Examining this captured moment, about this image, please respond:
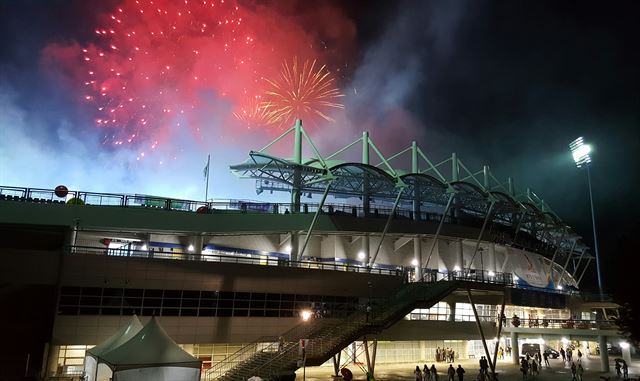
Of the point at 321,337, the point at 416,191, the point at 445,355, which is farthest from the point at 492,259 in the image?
the point at 321,337

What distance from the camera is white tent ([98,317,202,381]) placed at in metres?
22.0

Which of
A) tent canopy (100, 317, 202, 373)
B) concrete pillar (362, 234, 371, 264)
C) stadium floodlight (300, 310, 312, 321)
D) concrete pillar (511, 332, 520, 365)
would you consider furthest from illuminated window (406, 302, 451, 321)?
tent canopy (100, 317, 202, 373)

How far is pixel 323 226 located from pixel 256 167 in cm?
1019

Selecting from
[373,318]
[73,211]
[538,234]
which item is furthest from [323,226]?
[538,234]

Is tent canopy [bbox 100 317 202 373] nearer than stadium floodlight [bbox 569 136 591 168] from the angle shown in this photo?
Yes

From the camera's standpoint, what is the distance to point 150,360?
22.6m

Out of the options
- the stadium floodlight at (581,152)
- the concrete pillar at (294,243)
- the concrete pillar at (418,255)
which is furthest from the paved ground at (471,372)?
the stadium floodlight at (581,152)

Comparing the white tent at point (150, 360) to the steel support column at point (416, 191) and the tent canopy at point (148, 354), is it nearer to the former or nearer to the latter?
the tent canopy at point (148, 354)

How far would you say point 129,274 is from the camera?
3306 cm

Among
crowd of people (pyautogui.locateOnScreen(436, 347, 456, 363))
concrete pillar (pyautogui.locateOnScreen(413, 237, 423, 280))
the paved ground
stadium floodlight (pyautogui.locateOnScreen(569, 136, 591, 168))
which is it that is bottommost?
the paved ground

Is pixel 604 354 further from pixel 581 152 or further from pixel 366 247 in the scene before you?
pixel 581 152

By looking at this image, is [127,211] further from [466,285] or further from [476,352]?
[476,352]

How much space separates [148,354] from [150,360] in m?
0.33

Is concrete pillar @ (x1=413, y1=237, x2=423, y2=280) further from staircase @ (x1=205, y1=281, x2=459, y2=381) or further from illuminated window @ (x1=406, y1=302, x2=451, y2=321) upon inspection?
staircase @ (x1=205, y1=281, x2=459, y2=381)
